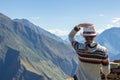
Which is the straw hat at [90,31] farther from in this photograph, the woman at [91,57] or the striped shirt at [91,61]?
the striped shirt at [91,61]

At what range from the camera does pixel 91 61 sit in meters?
7.76

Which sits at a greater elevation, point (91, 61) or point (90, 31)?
point (90, 31)

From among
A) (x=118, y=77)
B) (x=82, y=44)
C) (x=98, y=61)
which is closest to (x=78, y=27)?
(x=82, y=44)

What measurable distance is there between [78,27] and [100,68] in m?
1.14

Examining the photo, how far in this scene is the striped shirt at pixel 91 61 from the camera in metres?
7.62

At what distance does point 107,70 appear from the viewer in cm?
773

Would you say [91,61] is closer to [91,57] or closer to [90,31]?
[91,57]

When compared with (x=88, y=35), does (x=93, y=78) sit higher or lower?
lower

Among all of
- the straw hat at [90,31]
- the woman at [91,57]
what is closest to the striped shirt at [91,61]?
the woman at [91,57]

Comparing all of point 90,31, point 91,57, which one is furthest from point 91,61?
point 90,31

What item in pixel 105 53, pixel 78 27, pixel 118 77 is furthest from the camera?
pixel 118 77

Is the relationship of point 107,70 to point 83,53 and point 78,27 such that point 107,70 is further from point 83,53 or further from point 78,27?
point 78,27

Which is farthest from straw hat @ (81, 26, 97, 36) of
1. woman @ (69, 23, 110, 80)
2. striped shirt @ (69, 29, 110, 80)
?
striped shirt @ (69, 29, 110, 80)

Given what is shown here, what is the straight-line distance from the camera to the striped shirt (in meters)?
7.62
